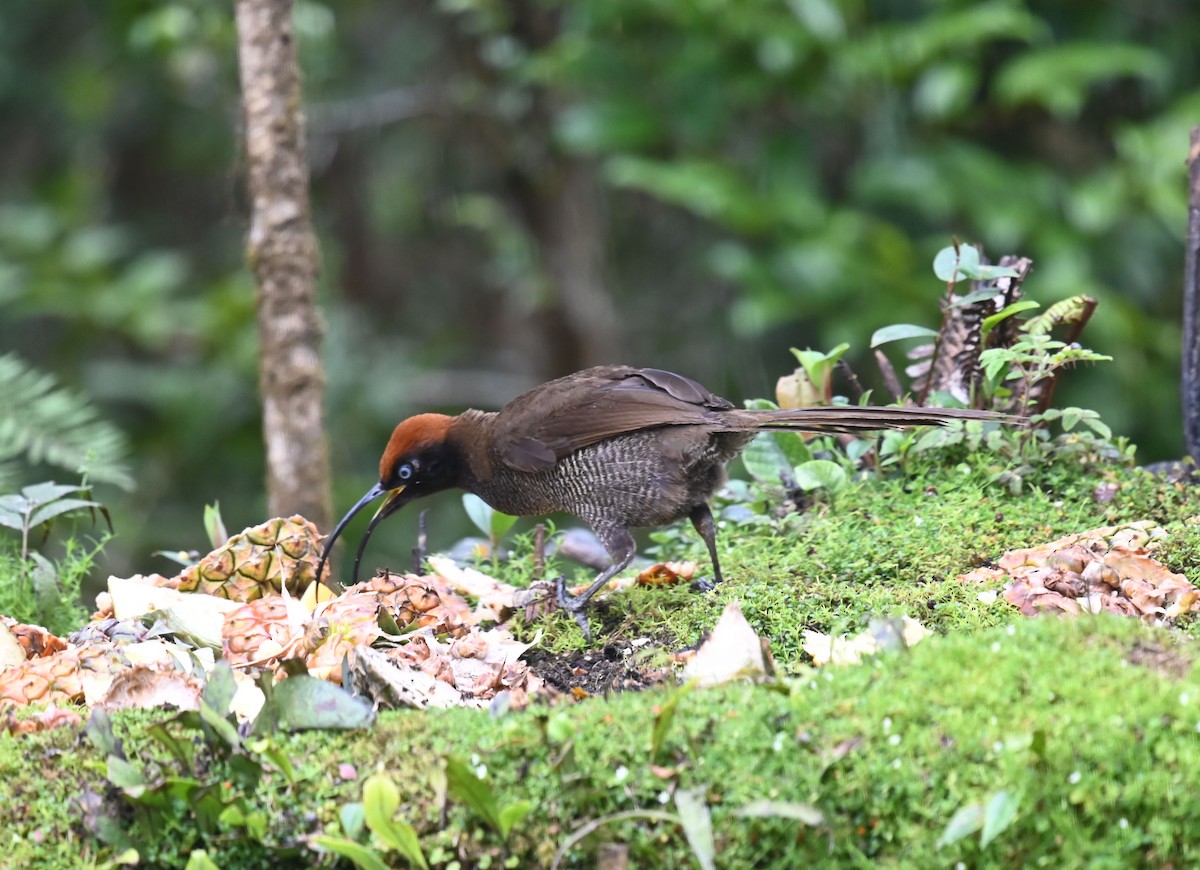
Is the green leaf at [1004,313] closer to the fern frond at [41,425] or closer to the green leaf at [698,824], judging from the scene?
the green leaf at [698,824]

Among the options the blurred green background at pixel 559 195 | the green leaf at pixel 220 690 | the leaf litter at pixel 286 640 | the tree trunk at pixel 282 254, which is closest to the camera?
the green leaf at pixel 220 690

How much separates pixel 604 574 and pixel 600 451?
0.46m

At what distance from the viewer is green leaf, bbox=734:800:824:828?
233 centimetres

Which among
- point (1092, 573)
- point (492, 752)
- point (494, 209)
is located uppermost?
point (494, 209)

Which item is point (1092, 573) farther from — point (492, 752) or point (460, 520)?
point (460, 520)

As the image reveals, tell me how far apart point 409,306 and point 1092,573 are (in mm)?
9628

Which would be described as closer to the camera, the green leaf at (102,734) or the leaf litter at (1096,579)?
the green leaf at (102,734)

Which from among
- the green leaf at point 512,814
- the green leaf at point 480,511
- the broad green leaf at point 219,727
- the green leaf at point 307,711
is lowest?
the green leaf at point 512,814

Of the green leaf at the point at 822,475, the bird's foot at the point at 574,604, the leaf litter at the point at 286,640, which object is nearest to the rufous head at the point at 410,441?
the leaf litter at the point at 286,640

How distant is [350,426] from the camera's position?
9.70m

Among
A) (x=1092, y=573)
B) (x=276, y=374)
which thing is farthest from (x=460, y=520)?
(x=1092, y=573)

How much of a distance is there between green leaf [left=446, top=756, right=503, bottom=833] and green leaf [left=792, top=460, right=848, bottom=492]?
2220 mm

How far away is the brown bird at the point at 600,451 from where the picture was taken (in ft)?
14.2

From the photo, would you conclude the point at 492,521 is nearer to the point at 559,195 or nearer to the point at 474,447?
Answer: the point at 474,447
